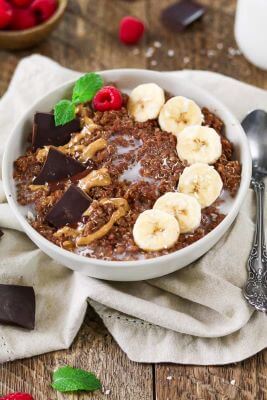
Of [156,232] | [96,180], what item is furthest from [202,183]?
[96,180]

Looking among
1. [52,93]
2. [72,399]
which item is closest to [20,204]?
[52,93]

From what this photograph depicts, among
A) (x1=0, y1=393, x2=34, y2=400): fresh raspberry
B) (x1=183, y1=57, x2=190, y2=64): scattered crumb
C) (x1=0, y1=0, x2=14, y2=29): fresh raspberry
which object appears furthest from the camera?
(x1=183, y1=57, x2=190, y2=64): scattered crumb

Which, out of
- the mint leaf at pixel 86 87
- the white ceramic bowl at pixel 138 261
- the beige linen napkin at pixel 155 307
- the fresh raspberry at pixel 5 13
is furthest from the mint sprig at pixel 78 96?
the fresh raspberry at pixel 5 13

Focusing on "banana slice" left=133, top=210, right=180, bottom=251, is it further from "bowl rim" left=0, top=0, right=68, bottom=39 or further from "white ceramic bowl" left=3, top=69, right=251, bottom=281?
"bowl rim" left=0, top=0, right=68, bottom=39

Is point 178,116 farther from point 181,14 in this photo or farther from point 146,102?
point 181,14

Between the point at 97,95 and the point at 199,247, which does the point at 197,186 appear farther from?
the point at 97,95

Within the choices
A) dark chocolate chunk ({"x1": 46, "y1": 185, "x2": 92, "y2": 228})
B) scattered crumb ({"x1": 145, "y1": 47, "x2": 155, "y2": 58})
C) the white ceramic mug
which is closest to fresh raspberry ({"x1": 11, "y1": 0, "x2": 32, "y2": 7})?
scattered crumb ({"x1": 145, "y1": 47, "x2": 155, "y2": 58})
